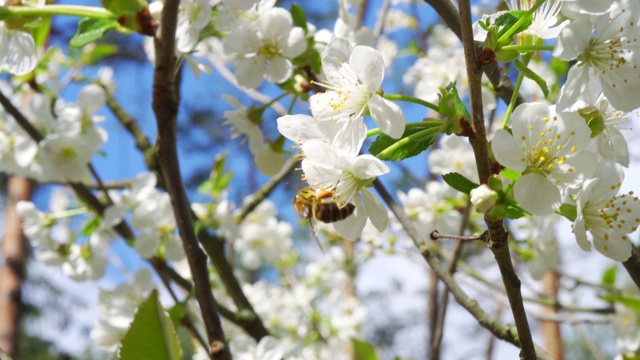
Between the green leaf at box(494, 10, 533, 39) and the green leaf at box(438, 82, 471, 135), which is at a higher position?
the green leaf at box(494, 10, 533, 39)

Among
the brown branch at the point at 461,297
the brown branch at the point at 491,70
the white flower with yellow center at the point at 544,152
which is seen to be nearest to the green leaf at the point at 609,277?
the brown branch at the point at 461,297

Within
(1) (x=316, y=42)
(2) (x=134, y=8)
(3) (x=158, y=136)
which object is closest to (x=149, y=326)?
(3) (x=158, y=136)

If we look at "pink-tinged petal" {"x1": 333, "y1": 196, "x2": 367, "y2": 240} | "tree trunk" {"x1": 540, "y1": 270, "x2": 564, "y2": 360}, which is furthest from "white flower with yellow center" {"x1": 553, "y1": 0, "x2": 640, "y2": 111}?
"tree trunk" {"x1": 540, "y1": 270, "x2": 564, "y2": 360}

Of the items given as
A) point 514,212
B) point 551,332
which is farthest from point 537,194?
point 551,332

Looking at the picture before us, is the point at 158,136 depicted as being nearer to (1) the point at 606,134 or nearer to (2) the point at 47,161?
(1) the point at 606,134

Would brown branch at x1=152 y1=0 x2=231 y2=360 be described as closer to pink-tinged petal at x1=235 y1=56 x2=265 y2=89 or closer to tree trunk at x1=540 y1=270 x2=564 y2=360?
pink-tinged petal at x1=235 y1=56 x2=265 y2=89

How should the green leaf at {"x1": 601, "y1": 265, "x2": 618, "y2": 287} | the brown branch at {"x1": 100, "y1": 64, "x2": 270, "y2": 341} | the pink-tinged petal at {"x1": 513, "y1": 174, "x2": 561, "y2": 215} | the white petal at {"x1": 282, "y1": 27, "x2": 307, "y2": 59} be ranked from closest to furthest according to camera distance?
the pink-tinged petal at {"x1": 513, "y1": 174, "x2": 561, "y2": 215} < the white petal at {"x1": 282, "y1": 27, "x2": 307, "y2": 59} < the brown branch at {"x1": 100, "y1": 64, "x2": 270, "y2": 341} < the green leaf at {"x1": 601, "y1": 265, "x2": 618, "y2": 287}

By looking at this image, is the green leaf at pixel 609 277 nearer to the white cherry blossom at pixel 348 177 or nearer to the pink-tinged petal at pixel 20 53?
the white cherry blossom at pixel 348 177
